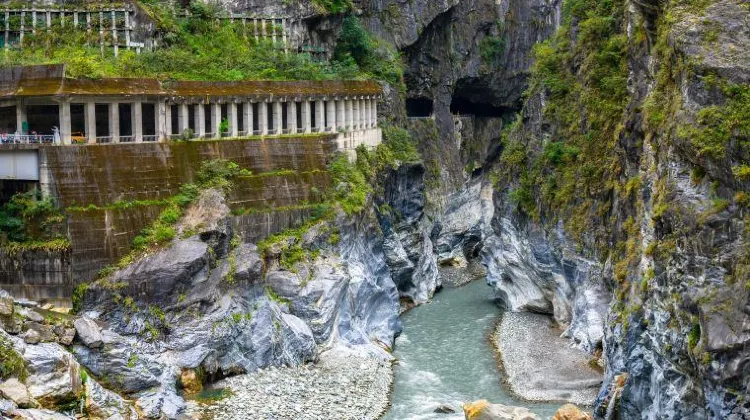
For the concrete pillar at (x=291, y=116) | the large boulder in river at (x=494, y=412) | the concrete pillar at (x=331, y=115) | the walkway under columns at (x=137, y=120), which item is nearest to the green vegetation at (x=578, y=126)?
the concrete pillar at (x=331, y=115)

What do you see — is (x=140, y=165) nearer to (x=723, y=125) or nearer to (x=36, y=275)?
(x=36, y=275)

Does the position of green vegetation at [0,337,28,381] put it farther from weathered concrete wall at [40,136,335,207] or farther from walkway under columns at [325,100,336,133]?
walkway under columns at [325,100,336,133]

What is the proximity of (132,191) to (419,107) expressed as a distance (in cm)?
4459

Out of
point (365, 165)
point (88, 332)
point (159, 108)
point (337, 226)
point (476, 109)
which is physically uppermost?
point (159, 108)

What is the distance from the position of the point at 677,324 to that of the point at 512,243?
2962 cm

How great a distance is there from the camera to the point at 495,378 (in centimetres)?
4891

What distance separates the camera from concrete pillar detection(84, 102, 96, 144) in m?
47.0

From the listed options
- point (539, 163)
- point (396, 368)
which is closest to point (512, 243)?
point (539, 163)

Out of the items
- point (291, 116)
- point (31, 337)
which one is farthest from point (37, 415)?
point (291, 116)

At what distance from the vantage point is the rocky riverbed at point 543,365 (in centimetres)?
4591

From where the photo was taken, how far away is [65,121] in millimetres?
46281

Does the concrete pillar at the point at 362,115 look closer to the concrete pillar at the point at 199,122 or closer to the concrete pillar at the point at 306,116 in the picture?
the concrete pillar at the point at 306,116

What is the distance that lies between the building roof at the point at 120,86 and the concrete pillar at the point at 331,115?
1.61 metres

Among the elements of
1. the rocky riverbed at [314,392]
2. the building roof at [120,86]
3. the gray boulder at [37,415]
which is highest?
the building roof at [120,86]
